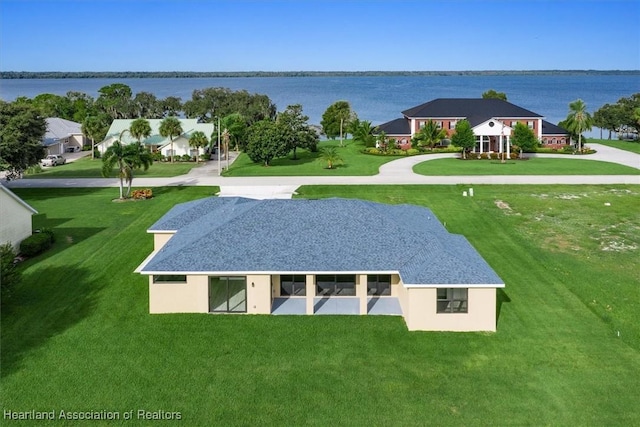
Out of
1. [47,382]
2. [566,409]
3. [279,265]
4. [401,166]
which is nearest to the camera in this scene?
[566,409]

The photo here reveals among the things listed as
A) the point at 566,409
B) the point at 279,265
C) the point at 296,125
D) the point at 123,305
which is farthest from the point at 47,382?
the point at 296,125

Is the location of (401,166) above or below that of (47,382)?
above

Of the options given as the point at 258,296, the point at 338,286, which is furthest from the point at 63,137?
the point at 338,286

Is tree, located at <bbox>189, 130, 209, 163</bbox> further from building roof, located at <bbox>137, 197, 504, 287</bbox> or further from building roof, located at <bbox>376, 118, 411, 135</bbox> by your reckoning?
building roof, located at <bbox>137, 197, 504, 287</bbox>

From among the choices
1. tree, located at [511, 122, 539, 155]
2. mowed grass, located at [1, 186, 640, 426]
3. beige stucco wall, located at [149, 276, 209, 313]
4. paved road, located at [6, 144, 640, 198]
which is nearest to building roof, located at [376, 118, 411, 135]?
tree, located at [511, 122, 539, 155]

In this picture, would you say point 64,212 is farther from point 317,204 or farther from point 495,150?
point 495,150

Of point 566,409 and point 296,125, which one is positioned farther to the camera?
point 296,125

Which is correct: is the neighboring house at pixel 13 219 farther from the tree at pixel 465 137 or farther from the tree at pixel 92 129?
the tree at pixel 465 137

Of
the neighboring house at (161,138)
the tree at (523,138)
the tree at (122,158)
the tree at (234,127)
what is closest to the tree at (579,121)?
the tree at (523,138)
